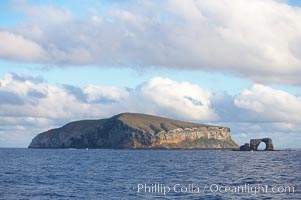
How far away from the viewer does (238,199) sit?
209 feet

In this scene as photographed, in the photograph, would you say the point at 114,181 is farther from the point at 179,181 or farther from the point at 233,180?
the point at 233,180

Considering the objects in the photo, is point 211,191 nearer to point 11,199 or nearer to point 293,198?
point 293,198

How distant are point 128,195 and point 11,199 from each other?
15.8 m

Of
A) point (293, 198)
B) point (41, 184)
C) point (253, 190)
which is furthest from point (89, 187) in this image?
point (293, 198)

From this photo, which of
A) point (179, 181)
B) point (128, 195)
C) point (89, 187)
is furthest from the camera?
point (179, 181)

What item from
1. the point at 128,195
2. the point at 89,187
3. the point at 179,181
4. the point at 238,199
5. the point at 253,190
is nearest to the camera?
the point at 238,199

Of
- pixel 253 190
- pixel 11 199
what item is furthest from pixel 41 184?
pixel 253 190

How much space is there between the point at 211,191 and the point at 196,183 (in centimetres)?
1177

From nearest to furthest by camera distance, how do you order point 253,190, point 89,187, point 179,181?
1. point 253,190
2. point 89,187
3. point 179,181

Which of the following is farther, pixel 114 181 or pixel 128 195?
pixel 114 181

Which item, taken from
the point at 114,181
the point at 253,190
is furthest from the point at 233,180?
the point at 114,181

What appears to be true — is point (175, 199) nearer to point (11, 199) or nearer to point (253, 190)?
point (253, 190)

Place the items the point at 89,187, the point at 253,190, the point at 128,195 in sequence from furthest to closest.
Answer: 1. the point at 89,187
2. the point at 253,190
3. the point at 128,195

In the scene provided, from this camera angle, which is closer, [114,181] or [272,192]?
[272,192]
